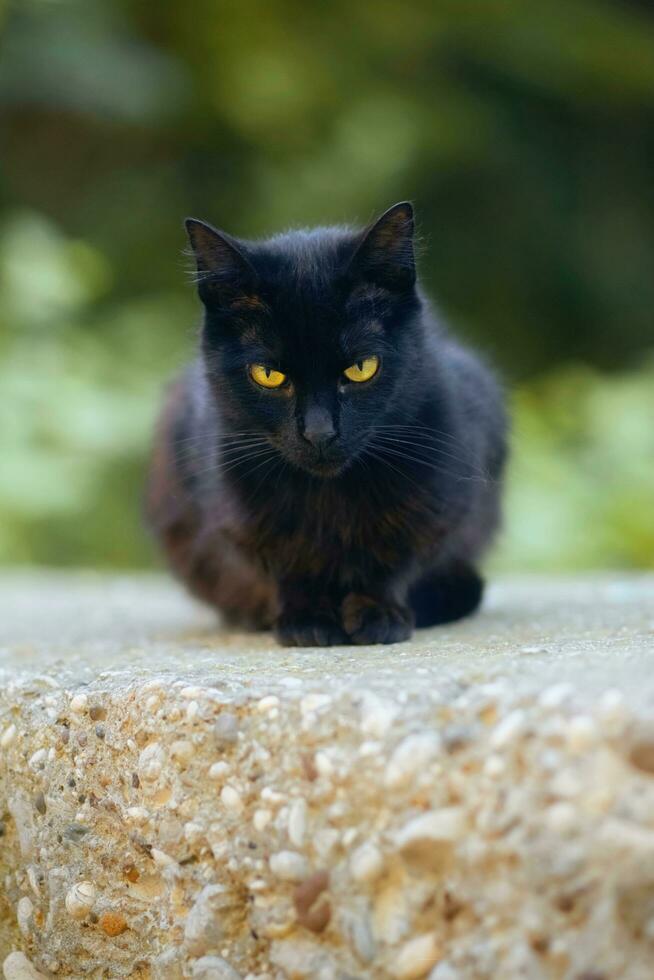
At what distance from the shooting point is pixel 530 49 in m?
6.10

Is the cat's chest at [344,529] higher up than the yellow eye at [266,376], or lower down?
lower down

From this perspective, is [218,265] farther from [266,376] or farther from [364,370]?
[364,370]

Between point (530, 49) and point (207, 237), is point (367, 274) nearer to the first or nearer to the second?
point (207, 237)

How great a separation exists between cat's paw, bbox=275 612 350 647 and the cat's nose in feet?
1.24

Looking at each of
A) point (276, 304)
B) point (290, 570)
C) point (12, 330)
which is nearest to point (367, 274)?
point (276, 304)

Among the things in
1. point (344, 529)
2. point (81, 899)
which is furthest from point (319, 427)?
point (81, 899)

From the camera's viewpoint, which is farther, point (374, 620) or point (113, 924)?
point (374, 620)

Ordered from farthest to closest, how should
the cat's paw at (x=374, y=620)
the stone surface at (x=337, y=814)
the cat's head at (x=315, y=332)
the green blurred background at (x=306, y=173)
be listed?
the green blurred background at (x=306, y=173), the cat's paw at (x=374, y=620), the cat's head at (x=315, y=332), the stone surface at (x=337, y=814)

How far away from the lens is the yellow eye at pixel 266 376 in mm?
2023

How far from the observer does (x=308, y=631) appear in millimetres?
2145

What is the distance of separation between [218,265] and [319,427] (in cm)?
36

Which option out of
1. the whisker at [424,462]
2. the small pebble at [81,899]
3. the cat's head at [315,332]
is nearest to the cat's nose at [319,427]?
the cat's head at [315,332]

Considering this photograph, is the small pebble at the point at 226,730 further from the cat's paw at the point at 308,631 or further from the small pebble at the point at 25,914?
the cat's paw at the point at 308,631

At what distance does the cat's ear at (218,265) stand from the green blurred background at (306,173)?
282 centimetres
